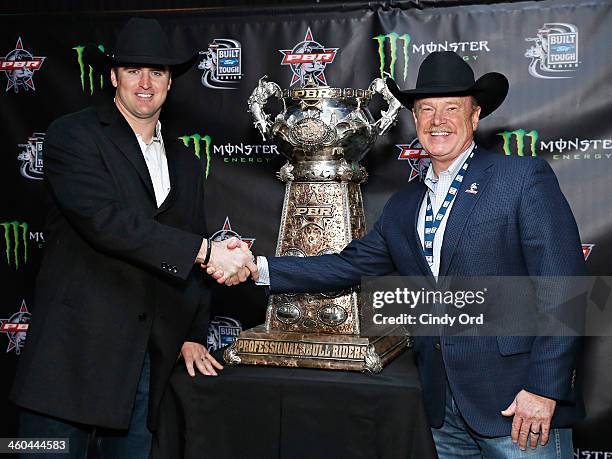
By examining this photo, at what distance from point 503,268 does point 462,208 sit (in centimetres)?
18

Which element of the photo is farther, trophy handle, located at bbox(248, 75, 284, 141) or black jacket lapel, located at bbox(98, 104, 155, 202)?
trophy handle, located at bbox(248, 75, 284, 141)

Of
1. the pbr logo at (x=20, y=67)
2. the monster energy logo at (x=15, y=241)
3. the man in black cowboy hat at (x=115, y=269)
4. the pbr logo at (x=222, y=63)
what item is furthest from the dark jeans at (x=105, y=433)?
the pbr logo at (x=20, y=67)

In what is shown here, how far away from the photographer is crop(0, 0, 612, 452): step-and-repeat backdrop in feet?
9.28

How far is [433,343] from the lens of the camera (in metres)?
1.93

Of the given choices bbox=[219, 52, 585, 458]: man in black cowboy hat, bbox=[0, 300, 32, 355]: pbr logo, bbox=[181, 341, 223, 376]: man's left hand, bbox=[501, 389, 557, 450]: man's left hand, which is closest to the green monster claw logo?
bbox=[0, 300, 32, 355]: pbr logo

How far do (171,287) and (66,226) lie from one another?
346mm

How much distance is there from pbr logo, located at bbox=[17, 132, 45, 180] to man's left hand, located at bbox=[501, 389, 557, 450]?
2.37 metres

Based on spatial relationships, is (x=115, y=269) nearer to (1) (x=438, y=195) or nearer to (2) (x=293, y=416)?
(2) (x=293, y=416)

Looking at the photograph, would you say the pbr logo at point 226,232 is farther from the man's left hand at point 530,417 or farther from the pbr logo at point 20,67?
the man's left hand at point 530,417

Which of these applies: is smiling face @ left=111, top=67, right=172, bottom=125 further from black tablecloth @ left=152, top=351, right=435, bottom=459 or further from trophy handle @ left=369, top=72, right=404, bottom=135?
black tablecloth @ left=152, top=351, right=435, bottom=459

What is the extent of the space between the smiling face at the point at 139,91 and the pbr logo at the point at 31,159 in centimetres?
125

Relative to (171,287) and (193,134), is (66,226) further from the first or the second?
(193,134)

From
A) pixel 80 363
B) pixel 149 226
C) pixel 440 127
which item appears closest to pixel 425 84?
pixel 440 127

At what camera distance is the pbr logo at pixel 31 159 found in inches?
130
